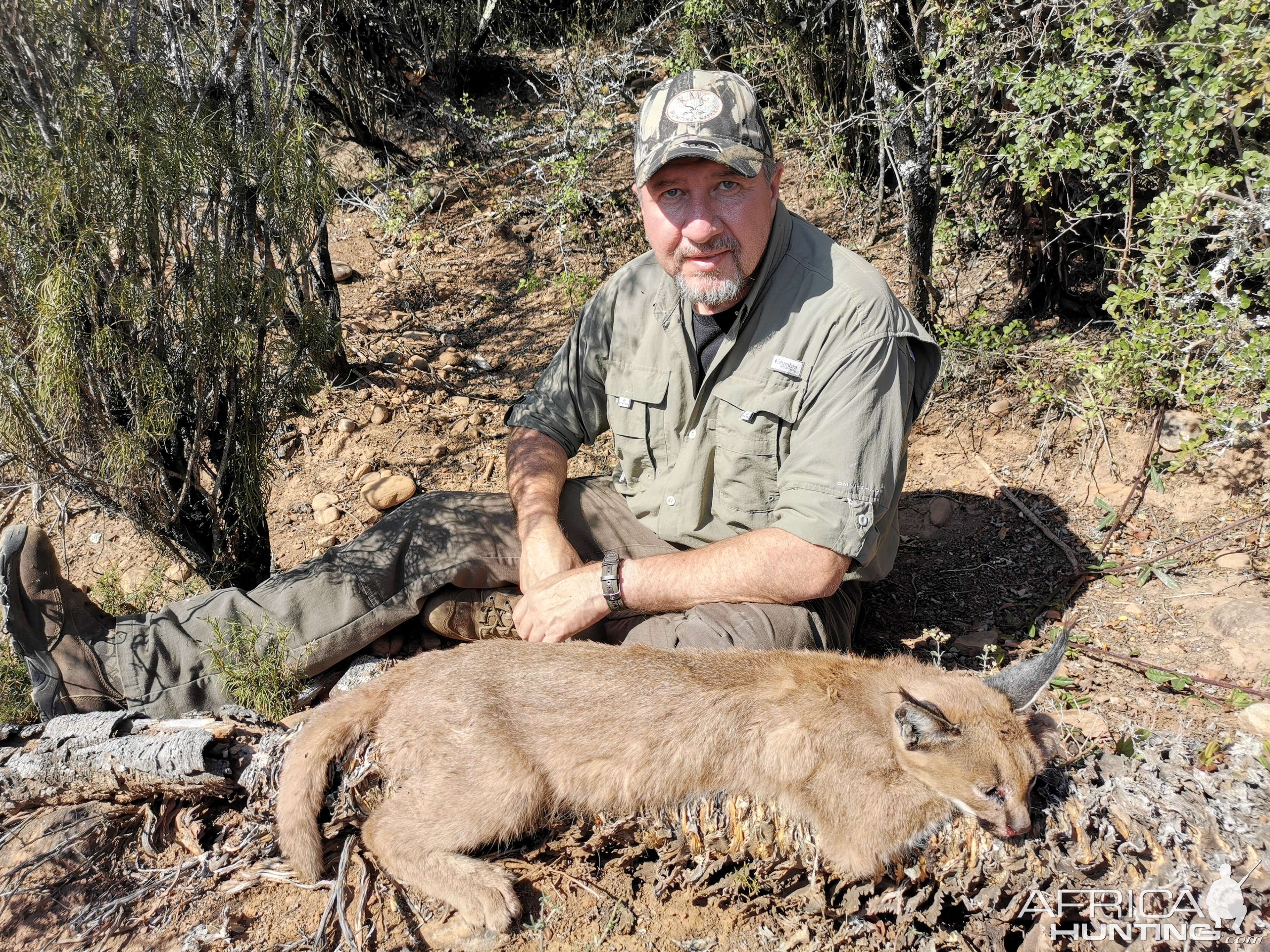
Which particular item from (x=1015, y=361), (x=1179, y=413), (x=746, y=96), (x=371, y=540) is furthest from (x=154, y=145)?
(x=1179, y=413)

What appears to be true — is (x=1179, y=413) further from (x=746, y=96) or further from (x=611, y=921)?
(x=611, y=921)

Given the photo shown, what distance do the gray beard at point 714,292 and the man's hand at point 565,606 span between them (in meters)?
1.19

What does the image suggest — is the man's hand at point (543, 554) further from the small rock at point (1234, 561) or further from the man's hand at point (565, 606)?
the small rock at point (1234, 561)

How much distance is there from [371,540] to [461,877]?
1661mm

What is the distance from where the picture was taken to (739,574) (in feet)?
11.6

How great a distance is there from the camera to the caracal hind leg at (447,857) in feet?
9.75

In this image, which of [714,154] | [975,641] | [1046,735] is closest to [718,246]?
[714,154]

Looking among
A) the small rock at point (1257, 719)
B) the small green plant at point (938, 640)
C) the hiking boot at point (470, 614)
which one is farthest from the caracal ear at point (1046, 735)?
the hiking boot at point (470, 614)

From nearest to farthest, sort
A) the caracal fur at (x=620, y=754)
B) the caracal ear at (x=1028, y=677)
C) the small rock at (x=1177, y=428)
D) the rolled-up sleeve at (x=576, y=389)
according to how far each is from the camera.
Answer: the caracal ear at (x=1028, y=677)
the caracal fur at (x=620, y=754)
the rolled-up sleeve at (x=576, y=389)
the small rock at (x=1177, y=428)

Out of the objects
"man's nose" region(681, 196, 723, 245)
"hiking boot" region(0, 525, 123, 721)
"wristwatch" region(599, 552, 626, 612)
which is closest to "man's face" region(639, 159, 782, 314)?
"man's nose" region(681, 196, 723, 245)

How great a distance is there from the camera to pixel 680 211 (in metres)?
3.57

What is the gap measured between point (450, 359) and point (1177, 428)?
4.82 meters

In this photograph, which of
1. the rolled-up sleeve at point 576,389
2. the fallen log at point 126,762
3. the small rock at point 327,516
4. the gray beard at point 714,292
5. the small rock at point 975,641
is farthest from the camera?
the small rock at point 327,516

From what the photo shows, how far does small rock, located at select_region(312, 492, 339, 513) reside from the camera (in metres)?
5.45
